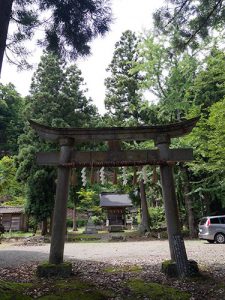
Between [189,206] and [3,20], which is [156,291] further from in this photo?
[189,206]

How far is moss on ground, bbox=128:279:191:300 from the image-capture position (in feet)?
20.0

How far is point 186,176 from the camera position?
74.3 ft

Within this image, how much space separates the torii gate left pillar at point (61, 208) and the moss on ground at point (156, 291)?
2099 mm

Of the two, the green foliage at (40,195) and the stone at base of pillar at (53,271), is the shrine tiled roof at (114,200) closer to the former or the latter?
the green foliage at (40,195)

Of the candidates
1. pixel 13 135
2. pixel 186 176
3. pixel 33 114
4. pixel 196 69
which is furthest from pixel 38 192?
pixel 13 135

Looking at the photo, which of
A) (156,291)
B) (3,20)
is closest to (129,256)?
(156,291)

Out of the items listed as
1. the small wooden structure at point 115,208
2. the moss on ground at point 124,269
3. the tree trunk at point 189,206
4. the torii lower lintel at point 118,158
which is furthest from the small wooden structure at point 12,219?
the torii lower lintel at point 118,158

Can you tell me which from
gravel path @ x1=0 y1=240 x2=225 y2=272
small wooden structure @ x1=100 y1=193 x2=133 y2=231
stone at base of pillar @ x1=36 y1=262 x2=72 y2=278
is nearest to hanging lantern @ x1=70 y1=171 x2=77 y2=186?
stone at base of pillar @ x1=36 y1=262 x2=72 y2=278

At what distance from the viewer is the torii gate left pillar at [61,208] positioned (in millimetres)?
8164

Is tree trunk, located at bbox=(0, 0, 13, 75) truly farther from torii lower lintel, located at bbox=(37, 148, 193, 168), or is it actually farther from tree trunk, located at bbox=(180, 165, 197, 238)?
tree trunk, located at bbox=(180, 165, 197, 238)

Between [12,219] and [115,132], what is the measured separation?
30.9 metres

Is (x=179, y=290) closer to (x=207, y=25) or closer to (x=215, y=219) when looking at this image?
(x=207, y=25)

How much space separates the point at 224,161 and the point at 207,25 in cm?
925

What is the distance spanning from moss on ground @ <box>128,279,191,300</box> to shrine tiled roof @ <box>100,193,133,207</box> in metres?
26.7
